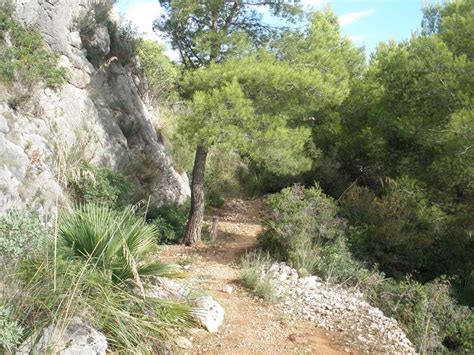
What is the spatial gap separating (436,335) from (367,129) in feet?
22.8

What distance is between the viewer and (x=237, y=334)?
5.60 meters

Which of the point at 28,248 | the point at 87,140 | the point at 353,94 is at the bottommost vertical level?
the point at 28,248

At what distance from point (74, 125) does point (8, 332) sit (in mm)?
6844

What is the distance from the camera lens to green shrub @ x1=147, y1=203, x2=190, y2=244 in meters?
9.86

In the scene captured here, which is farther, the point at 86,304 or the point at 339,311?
the point at 339,311

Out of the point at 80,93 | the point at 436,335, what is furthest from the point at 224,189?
the point at 436,335

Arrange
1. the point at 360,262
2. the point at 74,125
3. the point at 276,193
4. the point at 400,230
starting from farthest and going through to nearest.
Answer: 1. the point at 74,125
2. the point at 400,230
3. the point at 276,193
4. the point at 360,262

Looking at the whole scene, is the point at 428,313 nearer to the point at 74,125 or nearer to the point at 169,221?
the point at 169,221

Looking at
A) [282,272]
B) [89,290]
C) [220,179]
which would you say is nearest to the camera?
[89,290]

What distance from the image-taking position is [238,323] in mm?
5914

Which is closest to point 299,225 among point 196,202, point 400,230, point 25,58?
point 196,202

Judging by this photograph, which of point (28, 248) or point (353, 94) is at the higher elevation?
point (353, 94)

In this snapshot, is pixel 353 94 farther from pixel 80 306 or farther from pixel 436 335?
pixel 80 306

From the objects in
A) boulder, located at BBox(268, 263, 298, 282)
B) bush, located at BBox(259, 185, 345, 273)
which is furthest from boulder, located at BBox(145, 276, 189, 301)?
bush, located at BBox(259, 185, 345, 273)
